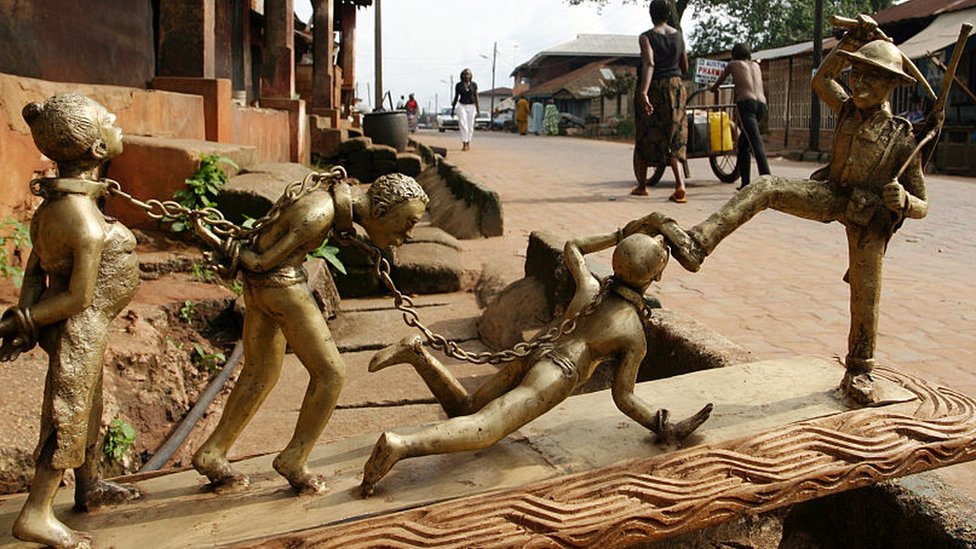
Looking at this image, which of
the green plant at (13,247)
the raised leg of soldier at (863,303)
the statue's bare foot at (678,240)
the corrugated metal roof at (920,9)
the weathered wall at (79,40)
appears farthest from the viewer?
the corrugated metal roof at (920,9)

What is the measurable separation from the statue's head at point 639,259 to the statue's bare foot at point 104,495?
1.16 m

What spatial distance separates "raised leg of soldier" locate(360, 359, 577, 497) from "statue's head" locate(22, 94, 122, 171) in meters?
0.77

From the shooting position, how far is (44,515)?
1.54 meters

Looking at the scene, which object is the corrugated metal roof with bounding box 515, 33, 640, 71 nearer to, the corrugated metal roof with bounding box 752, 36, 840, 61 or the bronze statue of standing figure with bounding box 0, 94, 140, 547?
the corrugated metal roof with bounding box 752, 36, 840, 61

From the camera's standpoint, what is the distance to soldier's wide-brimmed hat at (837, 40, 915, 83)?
202cm

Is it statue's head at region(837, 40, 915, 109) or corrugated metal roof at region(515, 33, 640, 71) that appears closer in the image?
statue's head at region(837, 40, 915, 109)

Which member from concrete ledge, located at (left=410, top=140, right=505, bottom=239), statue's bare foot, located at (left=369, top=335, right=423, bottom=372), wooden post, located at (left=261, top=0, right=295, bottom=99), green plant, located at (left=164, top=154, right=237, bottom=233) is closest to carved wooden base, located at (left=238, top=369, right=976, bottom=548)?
statue's bare foot, located at (left=369, top=335, right=423, bottom=372)

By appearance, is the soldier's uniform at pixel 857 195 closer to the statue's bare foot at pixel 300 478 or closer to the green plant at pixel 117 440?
the statue's bare foot at pixel 300 478

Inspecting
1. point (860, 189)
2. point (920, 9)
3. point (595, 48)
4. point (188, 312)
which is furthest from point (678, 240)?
point (595, 48)

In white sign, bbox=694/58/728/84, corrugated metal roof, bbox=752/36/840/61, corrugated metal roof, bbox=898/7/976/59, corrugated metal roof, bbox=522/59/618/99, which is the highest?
corrugated metal roof, bbox=522/59/618/99

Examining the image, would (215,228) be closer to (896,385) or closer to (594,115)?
(896,385)

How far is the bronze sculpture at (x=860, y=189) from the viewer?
2035mm

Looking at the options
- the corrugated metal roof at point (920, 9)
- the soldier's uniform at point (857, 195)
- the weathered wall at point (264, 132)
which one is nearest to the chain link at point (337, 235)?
the soldier's uniform at point (857, 195)

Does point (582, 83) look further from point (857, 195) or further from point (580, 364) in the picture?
point (580, 364)
